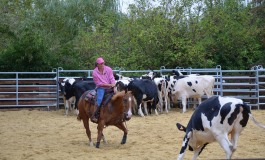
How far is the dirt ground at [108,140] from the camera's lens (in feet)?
31.5

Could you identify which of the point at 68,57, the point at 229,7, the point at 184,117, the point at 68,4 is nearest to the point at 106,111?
the point at 184,117

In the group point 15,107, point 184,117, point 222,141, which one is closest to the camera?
point 222,141

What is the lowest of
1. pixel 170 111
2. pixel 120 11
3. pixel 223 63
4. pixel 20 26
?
pixel 170 111

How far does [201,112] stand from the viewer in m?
7.79

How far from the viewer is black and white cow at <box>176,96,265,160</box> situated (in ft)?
25.0

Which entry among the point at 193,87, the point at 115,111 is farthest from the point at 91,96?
the point at 193,87

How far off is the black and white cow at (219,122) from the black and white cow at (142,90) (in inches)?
365

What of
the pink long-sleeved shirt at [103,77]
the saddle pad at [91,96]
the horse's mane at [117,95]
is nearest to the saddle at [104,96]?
the saddle pad at [91,96]

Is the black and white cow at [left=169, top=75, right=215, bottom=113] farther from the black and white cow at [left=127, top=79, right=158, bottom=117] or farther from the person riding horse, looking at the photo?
the person riding horse

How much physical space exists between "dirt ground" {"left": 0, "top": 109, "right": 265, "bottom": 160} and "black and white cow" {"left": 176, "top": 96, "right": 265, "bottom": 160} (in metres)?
1.44

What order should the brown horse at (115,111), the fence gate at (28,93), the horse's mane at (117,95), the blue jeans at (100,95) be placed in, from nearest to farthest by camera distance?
the brown horse at (115,111)
the horse's mane at (117,95)
the blue jeans at (100,95)
the fence gate at (28,93)

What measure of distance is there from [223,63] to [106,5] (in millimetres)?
12862

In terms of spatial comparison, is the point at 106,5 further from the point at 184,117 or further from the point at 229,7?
the point at 184,117

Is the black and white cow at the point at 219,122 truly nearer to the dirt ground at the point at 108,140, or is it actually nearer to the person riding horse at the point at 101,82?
the dirt ground at the point at 108,140
